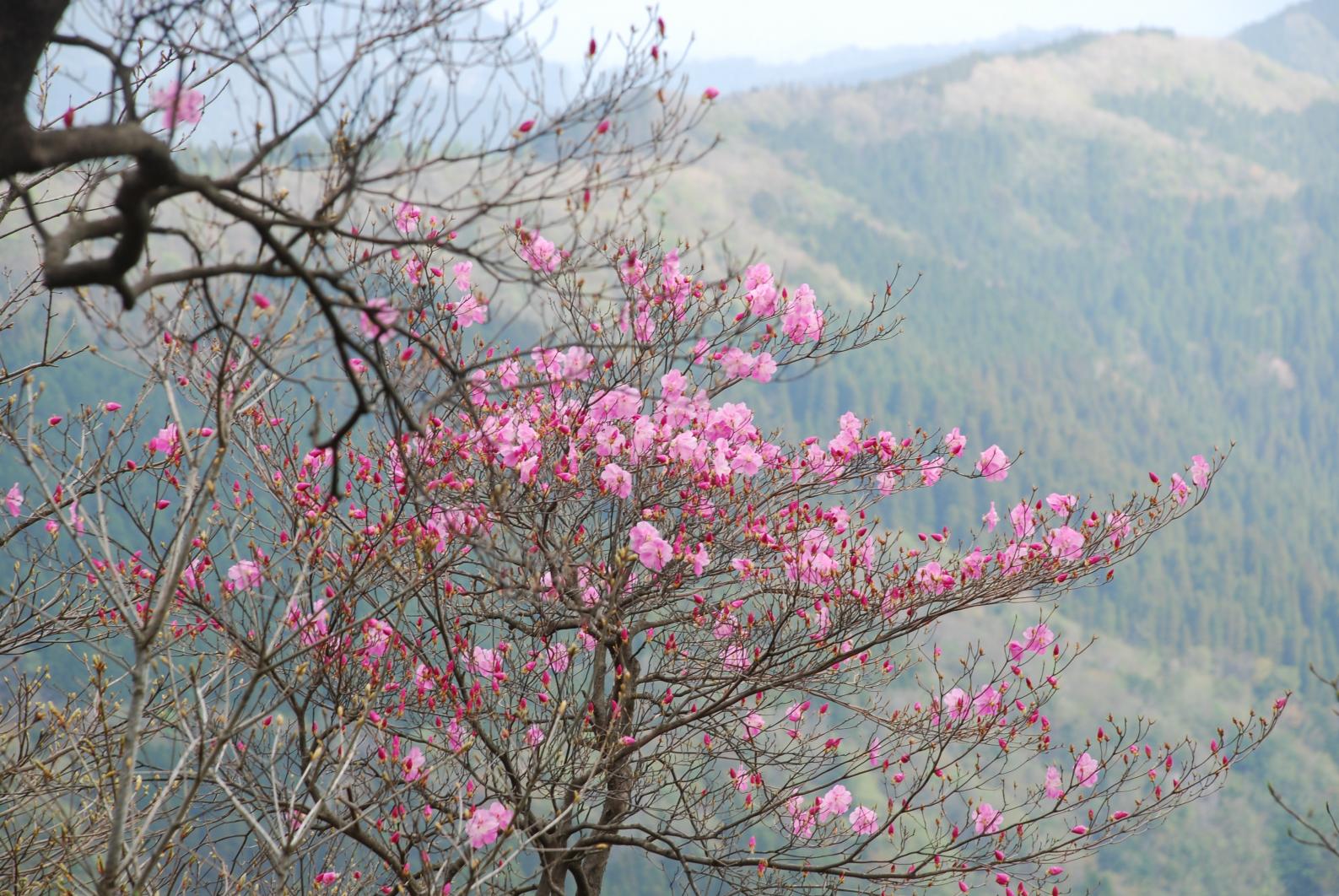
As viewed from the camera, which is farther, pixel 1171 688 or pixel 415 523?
pixel 1171 688

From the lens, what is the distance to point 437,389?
6738mm

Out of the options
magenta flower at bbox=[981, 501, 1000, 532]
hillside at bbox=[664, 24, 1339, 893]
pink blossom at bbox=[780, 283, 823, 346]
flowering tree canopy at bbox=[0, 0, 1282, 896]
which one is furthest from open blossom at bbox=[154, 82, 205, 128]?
hillside at bbox=[664, 24, 1339, 893]

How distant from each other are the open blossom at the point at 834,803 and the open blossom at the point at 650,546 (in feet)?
7.82

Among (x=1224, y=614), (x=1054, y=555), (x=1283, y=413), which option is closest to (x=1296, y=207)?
(x=1283, y=413)

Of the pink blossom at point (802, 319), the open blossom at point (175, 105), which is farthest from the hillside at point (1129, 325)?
the open blossom at point (175, 105)

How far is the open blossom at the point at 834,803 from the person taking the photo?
23.1 ft

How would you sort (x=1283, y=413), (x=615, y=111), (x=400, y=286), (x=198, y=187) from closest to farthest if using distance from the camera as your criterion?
(x=198, y=187), (x=615, y=111), (x=400, y=286), (x=1283, y=413)

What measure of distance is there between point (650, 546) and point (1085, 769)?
310 cm

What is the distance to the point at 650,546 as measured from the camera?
5543mm

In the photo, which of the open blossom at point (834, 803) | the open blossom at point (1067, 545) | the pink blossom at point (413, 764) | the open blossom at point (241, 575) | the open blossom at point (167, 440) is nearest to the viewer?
the open blossom at point (241, 575)

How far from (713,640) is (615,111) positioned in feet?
12.7

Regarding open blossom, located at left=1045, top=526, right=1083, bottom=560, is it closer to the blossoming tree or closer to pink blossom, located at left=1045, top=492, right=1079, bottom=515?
the blossoming tree

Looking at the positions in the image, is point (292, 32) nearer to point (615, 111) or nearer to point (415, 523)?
point (615, 111)

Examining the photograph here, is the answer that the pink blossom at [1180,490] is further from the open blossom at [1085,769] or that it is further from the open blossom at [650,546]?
A: the open blossom at [650,546]
